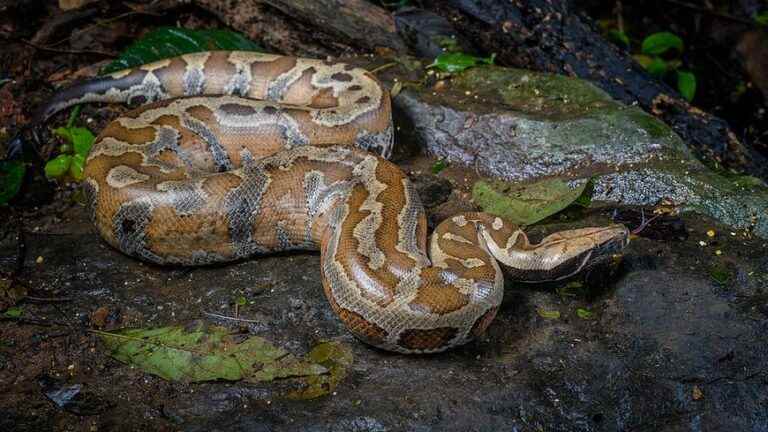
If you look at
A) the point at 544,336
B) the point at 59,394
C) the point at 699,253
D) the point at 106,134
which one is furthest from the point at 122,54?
the point at 699,253

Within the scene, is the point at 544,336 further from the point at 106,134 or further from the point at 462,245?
the point at 106,134

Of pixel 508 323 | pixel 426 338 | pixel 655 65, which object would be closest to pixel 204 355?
pixel 426 338

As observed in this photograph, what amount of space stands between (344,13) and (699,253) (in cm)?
565

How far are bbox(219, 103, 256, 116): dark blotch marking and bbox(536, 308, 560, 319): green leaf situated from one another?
3.83m

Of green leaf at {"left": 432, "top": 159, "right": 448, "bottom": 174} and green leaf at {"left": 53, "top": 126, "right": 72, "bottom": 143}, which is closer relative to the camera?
green leaf at {"left": 432, "top": 159, "right": 448, "bottom": 174}

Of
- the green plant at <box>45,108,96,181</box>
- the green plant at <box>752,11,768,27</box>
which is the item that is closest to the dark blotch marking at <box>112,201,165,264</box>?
the green plant at <box>45,108,96,181</box>

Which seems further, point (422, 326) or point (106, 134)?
point (106, 134)

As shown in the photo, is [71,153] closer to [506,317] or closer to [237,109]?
[237,109]

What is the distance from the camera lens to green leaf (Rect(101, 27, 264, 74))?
29.2ft

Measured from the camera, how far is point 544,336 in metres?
5.45

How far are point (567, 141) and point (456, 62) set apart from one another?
2.14 metres

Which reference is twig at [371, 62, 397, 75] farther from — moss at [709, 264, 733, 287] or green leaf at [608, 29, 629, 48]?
moss at [709, 264, 733, 287]

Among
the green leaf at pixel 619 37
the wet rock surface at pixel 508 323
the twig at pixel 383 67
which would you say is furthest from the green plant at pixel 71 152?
the green leaf at pixel 619 37

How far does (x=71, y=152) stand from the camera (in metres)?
8.09
